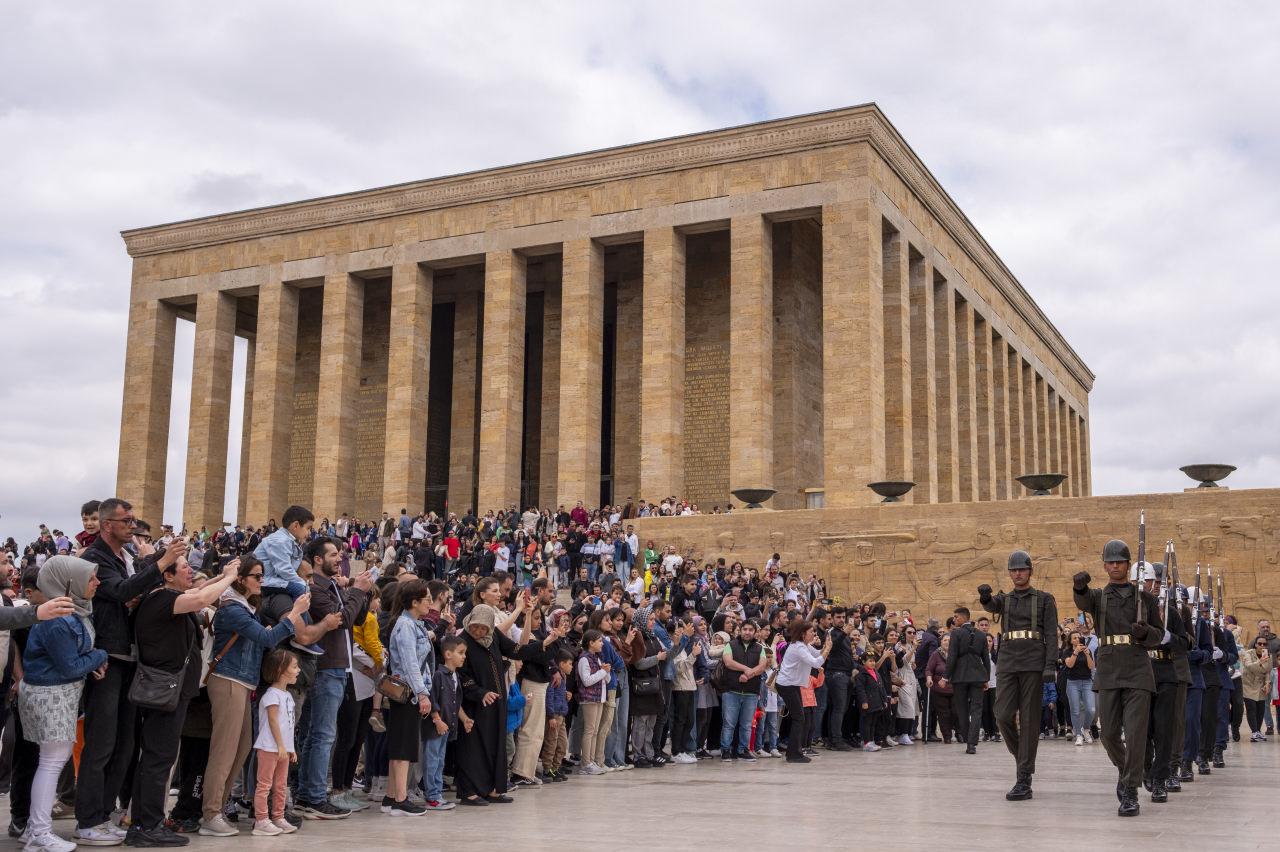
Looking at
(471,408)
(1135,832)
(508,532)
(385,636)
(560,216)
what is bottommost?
(1135,832)

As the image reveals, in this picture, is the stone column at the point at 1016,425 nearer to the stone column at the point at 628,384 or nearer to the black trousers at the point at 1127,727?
the stone column at the point at 628,384

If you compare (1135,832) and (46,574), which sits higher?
(46,574)

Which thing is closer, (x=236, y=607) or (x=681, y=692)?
(x=236, y=607)

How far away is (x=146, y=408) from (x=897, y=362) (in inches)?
888

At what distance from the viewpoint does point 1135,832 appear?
23.5ft

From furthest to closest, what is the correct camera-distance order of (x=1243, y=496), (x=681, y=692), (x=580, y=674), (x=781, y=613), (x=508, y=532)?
(x=508, y=532) < (x=1243, y=496) < (x=781, y=613) < (x=681, y=692) < (x=580, y=674)

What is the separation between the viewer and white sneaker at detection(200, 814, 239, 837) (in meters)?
7.29

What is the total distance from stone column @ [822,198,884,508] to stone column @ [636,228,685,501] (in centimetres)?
384

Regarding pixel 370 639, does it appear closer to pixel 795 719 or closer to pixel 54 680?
pixel 54 680

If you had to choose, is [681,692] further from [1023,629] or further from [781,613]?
[1023,629]

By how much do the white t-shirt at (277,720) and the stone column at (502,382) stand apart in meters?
24.9

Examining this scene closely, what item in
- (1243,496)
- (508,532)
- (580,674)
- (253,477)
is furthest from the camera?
(253,477)

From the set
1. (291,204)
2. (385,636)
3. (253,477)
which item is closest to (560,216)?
(291,204)

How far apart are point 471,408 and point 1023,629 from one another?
29051 millimetres
